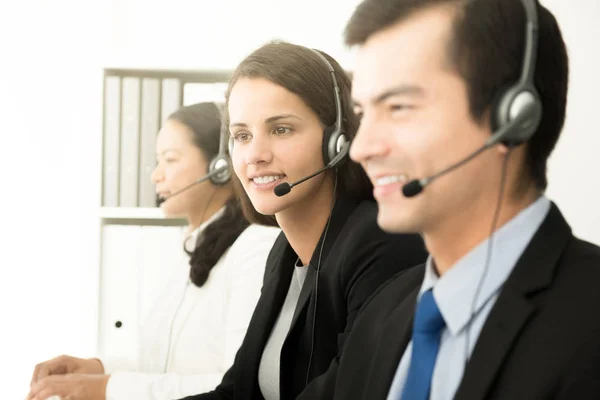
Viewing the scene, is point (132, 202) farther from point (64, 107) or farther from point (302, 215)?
point (302, 215)

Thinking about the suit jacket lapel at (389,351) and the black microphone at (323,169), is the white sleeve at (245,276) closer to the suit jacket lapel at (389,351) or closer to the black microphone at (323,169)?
the black microphone at (323,169)

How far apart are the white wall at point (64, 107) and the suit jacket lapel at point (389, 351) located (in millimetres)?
1998

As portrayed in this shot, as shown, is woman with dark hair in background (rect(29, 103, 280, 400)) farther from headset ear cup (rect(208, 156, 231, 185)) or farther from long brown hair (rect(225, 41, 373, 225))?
long brown hair (rect(225, 41, 373, 225))

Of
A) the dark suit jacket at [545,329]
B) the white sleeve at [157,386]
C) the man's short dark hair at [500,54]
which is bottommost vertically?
the white sleeve at [157,386]

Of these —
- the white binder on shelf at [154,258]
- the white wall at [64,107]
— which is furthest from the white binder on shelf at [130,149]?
the white wall at [64,107]

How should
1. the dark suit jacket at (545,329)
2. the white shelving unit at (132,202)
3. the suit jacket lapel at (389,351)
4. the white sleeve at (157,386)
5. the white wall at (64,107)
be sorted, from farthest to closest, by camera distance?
the white wall at (64,107) → the white shelving unit at (132,202) → the white sleeve at (157,386) → the suit jacket lapel at (389,351) → the dark suit jacket at (545,329)

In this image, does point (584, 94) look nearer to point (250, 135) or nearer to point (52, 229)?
point (250, 135)

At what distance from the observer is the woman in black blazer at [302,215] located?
128 centimetres

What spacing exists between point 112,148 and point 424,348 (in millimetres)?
1693

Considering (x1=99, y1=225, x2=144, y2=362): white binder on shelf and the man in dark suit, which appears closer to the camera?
the man in dark suit

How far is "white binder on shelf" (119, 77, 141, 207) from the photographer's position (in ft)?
7.75

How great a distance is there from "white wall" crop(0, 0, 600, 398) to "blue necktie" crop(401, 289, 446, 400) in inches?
82.1

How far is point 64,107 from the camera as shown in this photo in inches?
117

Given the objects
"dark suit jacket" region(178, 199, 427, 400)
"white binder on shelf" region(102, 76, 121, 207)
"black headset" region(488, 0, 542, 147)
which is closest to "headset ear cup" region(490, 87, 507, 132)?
"black headset" region(488, 0, 542, 147)
